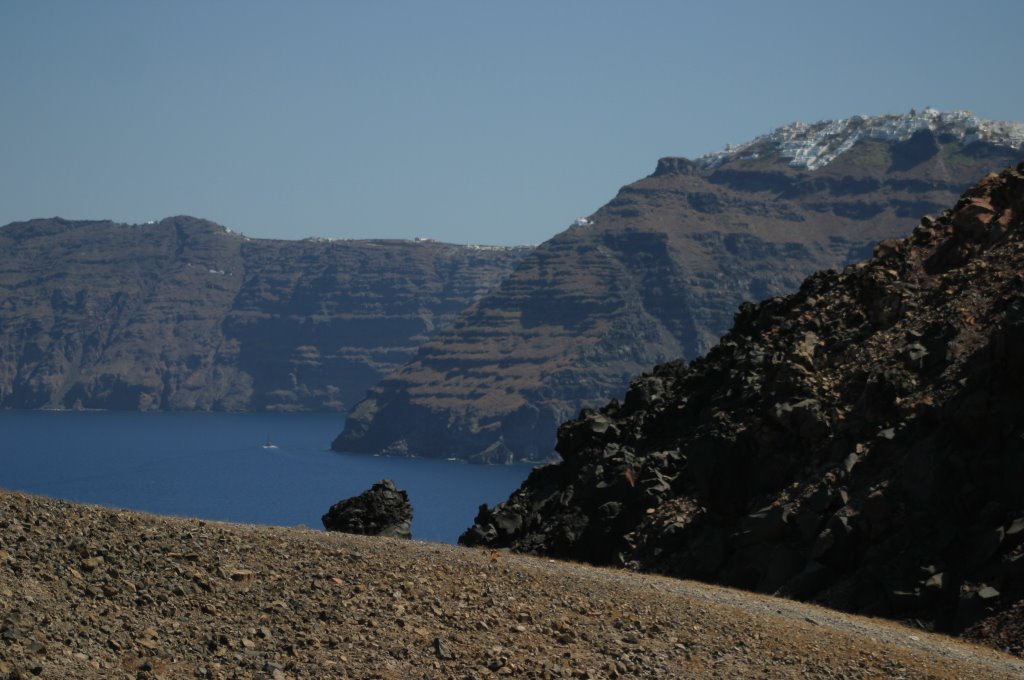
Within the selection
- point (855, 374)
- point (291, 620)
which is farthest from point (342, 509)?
point (291, 620)

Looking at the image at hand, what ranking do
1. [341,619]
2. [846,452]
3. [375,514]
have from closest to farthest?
[341,619], [846,452], [375,514]

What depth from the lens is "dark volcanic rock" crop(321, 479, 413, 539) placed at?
1654 inches

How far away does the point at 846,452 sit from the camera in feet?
130

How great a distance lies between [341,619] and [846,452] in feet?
76.3

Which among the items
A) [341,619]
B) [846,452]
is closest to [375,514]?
[846,452]

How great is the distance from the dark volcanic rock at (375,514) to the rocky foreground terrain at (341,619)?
50.8 ft

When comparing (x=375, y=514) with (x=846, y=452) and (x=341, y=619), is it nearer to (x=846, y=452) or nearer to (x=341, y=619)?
(x=846, y=452)

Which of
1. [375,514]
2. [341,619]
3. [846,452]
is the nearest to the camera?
[341,619]

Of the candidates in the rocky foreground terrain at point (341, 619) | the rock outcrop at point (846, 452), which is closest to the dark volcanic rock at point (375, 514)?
the rock outcrop at point (846, 452)

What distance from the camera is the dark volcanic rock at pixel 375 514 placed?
42.0 meters

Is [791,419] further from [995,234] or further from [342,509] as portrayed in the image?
[342,509]

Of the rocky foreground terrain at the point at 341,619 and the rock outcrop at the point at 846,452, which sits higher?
the rock outcrop at the point at 846,452

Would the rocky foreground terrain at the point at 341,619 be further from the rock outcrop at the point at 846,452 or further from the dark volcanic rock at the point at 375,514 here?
the dark volcanic rock at the point at 375,514

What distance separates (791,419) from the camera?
1661 inches
